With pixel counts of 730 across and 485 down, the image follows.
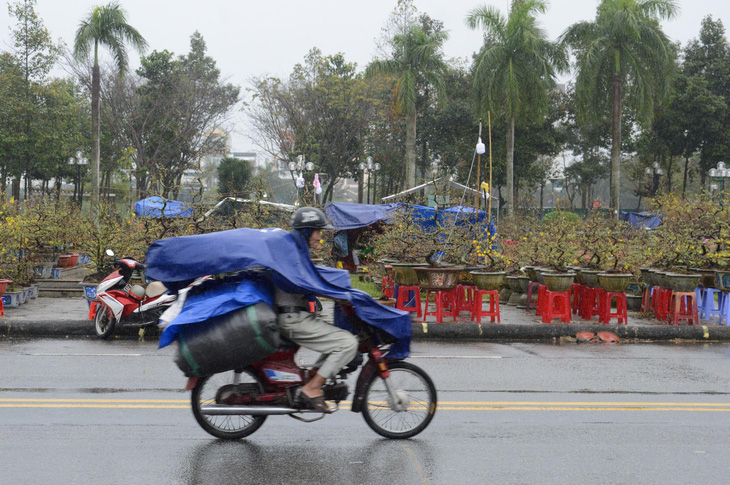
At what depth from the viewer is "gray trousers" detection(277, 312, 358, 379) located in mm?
5430

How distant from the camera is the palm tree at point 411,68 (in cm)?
3219

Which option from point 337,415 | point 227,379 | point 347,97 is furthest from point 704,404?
point 347,97

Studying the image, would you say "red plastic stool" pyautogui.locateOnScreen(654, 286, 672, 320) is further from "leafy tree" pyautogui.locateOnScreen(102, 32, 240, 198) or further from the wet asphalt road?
"leafy tree" pyautogui.locateOnScreen(102, 32, 240, 198)

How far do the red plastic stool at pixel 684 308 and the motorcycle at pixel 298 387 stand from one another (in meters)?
8.32

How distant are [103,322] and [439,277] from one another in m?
5.34

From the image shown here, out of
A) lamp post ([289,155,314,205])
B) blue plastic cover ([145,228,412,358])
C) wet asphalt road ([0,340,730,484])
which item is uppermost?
lamp post ([289,155,314,205])

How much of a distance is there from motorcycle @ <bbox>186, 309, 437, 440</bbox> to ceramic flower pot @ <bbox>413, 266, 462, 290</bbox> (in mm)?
6597

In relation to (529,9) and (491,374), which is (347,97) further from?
(491,374)

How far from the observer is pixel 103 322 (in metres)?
11.4

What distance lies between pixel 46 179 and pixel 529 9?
3369 centimetres

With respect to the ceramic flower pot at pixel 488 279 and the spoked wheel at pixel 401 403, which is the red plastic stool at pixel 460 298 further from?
the spoked wheel at pixel 401 403

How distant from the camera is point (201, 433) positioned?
19.3ft

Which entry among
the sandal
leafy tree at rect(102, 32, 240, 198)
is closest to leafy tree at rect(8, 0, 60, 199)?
leafy tree at rect(102, 32, 240, 198)

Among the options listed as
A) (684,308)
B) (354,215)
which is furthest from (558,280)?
(354,215)
